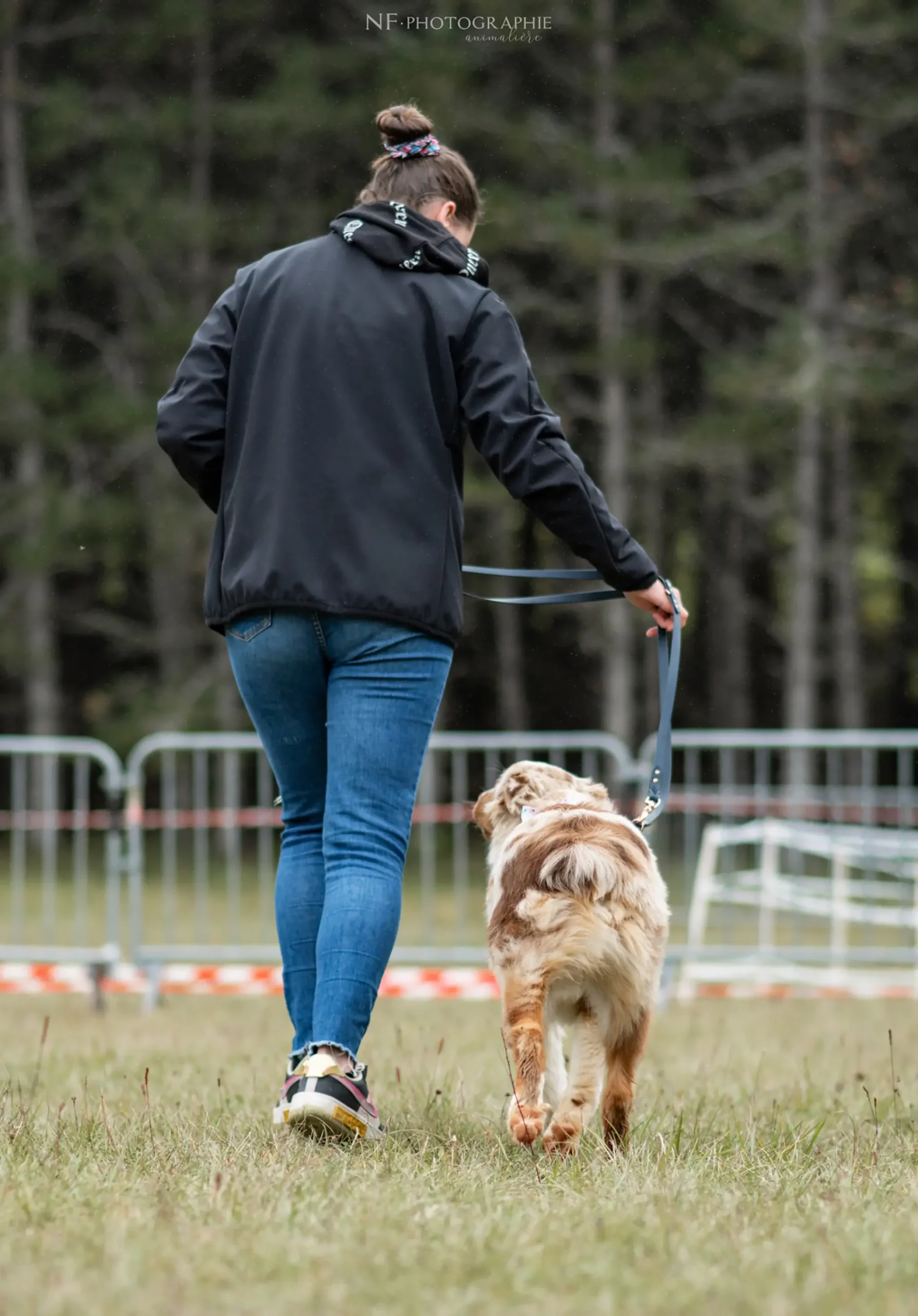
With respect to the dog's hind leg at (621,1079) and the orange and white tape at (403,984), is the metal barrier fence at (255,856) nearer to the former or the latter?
the orange and white tape at (403,984)

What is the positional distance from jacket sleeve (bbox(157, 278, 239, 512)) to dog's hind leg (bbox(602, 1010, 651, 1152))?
157 cm

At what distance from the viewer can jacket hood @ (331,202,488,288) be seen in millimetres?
3785

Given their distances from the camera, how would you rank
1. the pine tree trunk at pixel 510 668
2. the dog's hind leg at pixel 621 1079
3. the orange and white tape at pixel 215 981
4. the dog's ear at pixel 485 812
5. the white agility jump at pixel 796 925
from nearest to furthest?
1. the dog's hind leg at pixel 621 1079
2. the dog's ear at pixel 485 812
3. the orange and white tape at pixel 215 981
4. the white agility jump at pixel 796 925
5. the pine tree trunk at pixel 510 668

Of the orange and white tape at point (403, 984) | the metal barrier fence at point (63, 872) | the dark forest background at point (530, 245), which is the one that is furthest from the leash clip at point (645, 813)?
the dark forest background at point (530, 245)

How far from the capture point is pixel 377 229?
381cm

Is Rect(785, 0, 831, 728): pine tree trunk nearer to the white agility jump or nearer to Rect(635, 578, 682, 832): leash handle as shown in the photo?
the white agility jump

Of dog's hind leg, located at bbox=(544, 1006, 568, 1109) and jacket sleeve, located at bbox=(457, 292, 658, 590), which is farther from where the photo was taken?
dog's hind leg, located at bbox=(544, 1006, 568, 1109)

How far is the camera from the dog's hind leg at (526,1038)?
11.2 ft

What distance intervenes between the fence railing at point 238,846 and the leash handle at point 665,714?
3114mm

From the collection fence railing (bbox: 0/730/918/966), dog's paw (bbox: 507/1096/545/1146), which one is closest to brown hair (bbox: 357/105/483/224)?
dog's paw (bbox: 507/1096/545/1146)

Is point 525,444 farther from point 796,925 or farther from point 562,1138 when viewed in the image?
point 796,925

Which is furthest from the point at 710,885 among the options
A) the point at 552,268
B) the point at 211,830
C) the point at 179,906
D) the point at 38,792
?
the point at 552,268

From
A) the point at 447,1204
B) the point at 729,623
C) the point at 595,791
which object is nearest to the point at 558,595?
the point at 595,791

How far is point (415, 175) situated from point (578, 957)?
1.82 m
